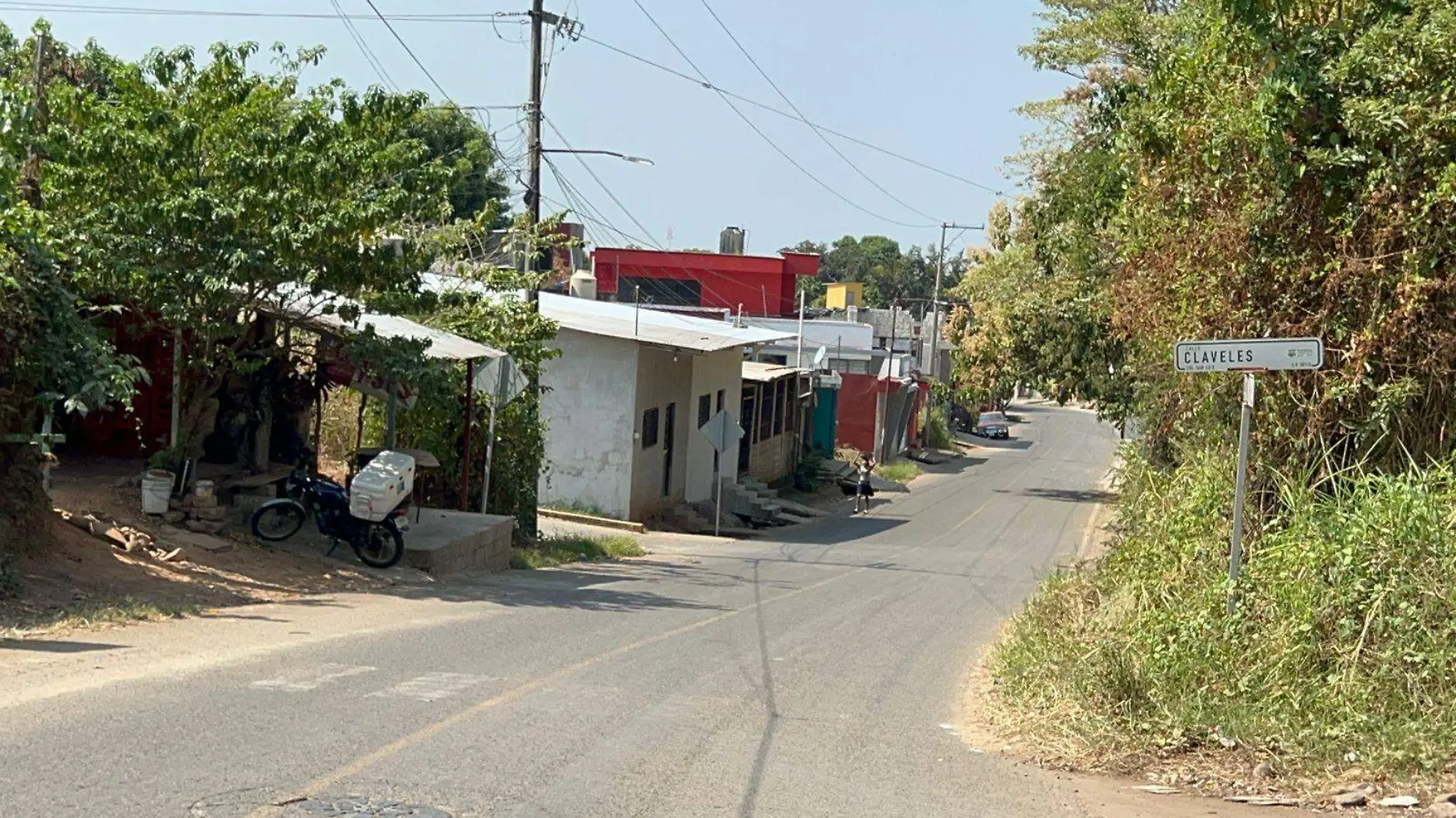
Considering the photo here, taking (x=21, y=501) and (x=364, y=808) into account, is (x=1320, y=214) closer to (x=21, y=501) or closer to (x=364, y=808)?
(x=364, y=808)

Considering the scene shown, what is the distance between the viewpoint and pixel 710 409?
38.9 meters

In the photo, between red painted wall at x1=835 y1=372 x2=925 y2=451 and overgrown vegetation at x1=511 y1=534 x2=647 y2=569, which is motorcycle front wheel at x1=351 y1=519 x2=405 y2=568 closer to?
overgrown vegetation at x1=511 y1=534 x2=647 y2=569

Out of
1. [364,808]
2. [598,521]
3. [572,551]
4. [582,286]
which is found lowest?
[598,521]

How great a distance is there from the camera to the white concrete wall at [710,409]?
37219mm

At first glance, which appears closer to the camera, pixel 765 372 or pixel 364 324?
pixel 364 324

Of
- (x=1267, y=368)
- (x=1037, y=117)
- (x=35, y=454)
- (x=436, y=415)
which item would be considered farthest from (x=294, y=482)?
(x=1037, y=117)

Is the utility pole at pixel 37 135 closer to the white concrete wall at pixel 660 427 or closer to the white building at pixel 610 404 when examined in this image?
the white building at pixel 610 404

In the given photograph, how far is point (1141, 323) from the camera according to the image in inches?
533

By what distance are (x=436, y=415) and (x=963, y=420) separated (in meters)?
66.4

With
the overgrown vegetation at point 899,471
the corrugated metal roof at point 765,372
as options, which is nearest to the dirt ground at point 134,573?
the corrugated metal roof at point 765,372

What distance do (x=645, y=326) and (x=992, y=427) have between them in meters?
55.6

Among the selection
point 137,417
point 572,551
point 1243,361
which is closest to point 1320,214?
point 1243,361

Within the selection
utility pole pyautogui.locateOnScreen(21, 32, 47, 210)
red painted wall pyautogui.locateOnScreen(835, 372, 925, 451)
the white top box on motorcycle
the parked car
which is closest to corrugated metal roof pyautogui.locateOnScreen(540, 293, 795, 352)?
the white top box on motorcycle

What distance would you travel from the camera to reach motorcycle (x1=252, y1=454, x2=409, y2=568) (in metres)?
18.1
